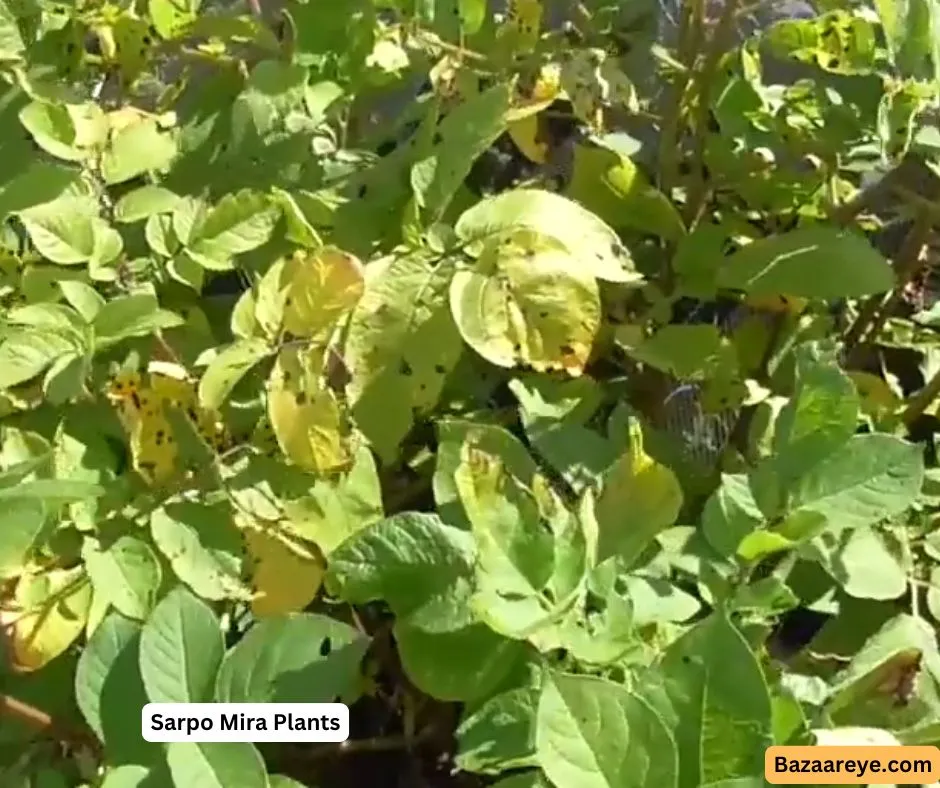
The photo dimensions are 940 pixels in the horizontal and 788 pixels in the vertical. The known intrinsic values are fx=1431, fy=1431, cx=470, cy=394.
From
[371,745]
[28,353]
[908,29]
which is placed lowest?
[371,745]

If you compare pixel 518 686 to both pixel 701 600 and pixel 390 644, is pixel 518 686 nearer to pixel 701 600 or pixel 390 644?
pixel 701 600

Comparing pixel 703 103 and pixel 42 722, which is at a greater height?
pixel 703 103

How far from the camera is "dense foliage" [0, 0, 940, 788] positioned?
0.61 m

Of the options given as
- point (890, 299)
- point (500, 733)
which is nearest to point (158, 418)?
point (500, 733)

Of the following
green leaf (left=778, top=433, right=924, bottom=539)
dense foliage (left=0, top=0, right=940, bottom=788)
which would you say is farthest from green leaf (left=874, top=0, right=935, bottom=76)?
green leaf (left=778, top=433, right=924, bottom=539)

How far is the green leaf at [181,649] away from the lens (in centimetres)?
60

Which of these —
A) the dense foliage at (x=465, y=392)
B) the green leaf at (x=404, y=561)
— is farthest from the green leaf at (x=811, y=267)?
the green leaf at (x=404, y=561)

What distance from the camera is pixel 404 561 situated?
63 cm

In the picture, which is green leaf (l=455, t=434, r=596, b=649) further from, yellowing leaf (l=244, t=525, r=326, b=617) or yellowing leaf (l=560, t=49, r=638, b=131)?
yellowing leaf (l=560, t=49, r=638, b=131)

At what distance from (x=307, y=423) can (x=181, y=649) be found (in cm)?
15

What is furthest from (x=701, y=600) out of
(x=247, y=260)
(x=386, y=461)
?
(x=247, y=260)

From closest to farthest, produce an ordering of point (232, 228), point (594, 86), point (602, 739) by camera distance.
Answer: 1. point (602, 739)
2. point (232, 228)
3. point (594, 86)

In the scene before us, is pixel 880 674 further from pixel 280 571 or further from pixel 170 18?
pixel 170 18

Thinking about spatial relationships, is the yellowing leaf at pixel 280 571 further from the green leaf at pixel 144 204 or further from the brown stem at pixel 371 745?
the green leaf at pixel 144 204
